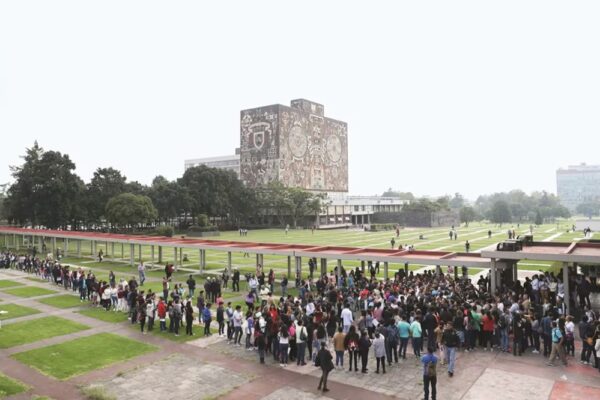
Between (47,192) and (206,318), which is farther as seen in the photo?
(47,192)

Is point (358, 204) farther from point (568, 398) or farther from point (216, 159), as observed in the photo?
point (568, 398)

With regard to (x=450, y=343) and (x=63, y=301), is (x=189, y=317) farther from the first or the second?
(x=63, y=301)

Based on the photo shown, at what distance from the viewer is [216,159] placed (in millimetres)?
169000

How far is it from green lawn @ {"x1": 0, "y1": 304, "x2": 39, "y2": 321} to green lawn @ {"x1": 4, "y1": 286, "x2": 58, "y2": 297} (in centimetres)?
269

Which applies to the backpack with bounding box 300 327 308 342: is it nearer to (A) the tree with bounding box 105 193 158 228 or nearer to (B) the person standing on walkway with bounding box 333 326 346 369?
(B) the person standing on walkway with bounding box 333 326 346 369

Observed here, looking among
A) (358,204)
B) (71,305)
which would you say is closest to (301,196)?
(358,204)

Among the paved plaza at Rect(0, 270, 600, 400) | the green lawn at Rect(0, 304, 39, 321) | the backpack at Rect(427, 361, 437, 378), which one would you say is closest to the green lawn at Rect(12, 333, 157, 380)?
the paved plaza at Rect(0, 270, 600, 400)

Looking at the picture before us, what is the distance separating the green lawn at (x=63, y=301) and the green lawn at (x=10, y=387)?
10014mm

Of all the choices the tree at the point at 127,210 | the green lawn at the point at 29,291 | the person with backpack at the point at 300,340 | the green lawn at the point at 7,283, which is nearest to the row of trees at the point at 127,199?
the tree at the point at 127,210

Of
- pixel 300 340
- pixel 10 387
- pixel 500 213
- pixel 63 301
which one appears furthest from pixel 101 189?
pixel 500 213

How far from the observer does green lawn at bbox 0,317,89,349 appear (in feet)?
51.9

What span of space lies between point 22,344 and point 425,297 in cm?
1490

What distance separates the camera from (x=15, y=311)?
805 inches

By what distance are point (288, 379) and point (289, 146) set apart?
99.9m
